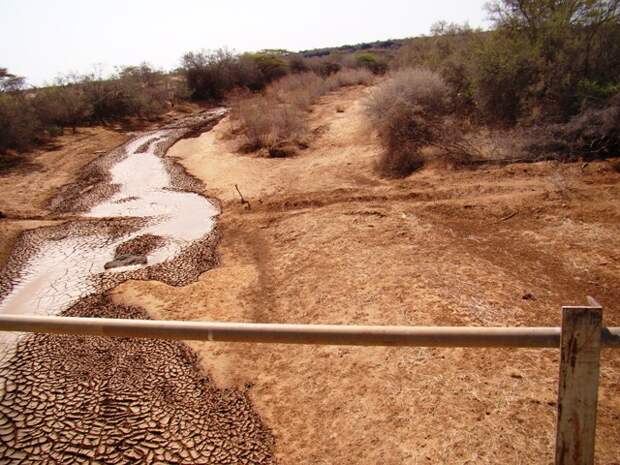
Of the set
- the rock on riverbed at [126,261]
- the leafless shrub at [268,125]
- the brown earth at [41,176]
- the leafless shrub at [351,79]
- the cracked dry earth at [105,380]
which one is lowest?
the cracked dry earth at [105,380]

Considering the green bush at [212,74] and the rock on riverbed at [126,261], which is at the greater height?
the green bush at [212,74]

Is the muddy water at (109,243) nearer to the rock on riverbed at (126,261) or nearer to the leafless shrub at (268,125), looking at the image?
the rock on riverbed at (126,261)

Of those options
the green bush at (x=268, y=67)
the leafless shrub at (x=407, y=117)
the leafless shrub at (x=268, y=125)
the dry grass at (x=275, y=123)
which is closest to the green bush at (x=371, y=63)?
the green bush at (x=268, y=67)

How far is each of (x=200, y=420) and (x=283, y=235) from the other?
12.5 feet

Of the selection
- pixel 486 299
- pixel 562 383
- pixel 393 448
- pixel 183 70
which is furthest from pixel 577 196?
pixel 183 70

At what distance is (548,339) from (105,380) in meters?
3.60

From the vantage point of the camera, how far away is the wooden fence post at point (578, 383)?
141 centimetres

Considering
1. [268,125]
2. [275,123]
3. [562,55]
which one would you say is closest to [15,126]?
[268,125]

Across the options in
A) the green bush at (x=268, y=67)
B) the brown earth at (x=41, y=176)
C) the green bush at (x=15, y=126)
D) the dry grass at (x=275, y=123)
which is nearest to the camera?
the brown earth at (x=41, y=176)

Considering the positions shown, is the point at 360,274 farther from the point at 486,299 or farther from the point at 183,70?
the point at 183,70

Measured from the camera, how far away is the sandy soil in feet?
10.0

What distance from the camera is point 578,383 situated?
1.47 m

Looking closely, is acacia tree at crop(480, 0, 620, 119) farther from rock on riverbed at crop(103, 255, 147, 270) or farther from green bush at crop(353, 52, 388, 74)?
green bush at crop(353, 52, 388, 74)

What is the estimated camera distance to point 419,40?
18656mm
